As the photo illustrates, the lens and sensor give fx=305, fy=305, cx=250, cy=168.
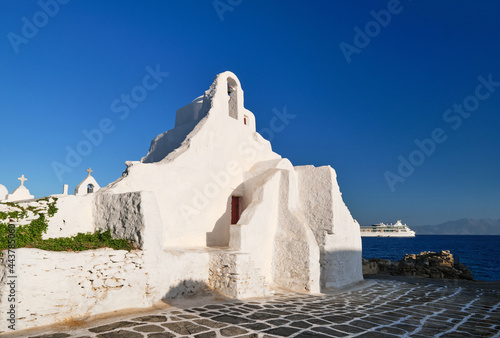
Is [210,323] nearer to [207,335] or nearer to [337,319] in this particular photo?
[207,335]

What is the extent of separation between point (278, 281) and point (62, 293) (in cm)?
630

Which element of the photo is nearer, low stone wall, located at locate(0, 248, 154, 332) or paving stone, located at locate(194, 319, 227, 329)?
low stone wall, located at locate(0, 248, 154, 332)

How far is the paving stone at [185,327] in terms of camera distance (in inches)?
203

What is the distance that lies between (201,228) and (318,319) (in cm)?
518

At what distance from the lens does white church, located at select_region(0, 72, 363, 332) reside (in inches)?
226

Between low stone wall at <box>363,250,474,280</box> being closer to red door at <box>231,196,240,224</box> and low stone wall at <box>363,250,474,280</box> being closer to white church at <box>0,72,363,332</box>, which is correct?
white church at <box>0,72,363,332</box>

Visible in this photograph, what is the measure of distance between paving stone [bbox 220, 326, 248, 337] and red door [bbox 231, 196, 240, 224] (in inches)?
236

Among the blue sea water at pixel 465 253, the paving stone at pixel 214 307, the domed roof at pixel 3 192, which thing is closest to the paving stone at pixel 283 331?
the paving stone at pixel 214 307

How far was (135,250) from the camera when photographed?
668 cm

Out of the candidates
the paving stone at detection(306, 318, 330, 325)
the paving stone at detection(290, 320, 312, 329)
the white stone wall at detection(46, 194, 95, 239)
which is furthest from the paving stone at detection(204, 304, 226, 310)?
the white stone wall at detection(46, 194, 95, 239)

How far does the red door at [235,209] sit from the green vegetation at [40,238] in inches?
190

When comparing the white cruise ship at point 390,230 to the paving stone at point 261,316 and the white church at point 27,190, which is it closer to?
the white church at point 27,190

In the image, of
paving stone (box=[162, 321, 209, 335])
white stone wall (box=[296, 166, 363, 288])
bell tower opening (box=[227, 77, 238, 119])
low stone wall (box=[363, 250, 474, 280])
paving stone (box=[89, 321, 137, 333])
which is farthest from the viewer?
low stone wall (box=[363, 250, 474, 280])

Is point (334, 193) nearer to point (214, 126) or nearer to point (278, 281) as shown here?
point (278, 281)
